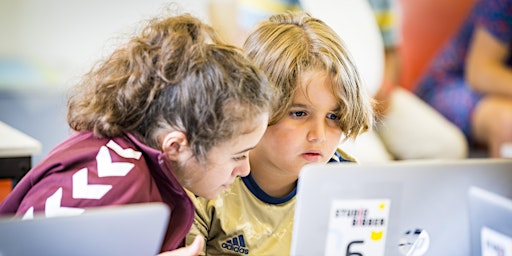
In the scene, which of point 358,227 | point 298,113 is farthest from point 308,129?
point 358,227

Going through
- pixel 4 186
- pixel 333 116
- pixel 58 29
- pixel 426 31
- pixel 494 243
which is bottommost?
pixel 4 186

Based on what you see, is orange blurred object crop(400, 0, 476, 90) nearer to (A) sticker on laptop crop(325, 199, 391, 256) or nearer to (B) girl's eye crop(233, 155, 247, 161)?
(B) girl's eye crop(233, 155, 247, 161)

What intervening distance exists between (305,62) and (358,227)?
46 centimetres

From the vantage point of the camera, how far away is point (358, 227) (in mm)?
991

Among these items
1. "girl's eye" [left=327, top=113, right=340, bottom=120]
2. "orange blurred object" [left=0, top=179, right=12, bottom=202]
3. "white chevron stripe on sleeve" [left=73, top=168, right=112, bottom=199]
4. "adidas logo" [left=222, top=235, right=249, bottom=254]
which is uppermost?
"girl's eye" [left=327, top=113, right=340, bottom=120]

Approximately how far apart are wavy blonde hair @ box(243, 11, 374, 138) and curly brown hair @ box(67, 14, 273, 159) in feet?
0.52

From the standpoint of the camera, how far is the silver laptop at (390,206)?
3.10 ft

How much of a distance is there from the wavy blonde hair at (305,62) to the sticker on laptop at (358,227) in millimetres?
374

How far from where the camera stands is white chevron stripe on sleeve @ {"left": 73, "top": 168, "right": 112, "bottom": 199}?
104 centimetres

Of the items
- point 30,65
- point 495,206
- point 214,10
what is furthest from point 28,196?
point 214,10

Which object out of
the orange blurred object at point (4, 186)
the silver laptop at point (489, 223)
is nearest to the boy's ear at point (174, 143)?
the silver laptop at point (489, 223)

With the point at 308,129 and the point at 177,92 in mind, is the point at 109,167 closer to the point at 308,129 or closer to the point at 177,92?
the point at 177,92

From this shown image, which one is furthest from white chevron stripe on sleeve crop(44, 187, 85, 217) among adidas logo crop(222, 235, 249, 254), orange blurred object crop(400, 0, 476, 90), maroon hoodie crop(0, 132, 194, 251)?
orange blurred object crop(400, 0, 476, 90)

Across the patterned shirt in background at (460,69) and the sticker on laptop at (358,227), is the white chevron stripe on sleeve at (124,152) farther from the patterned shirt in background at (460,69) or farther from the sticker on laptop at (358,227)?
the patterned shirt in background at (460,69)
